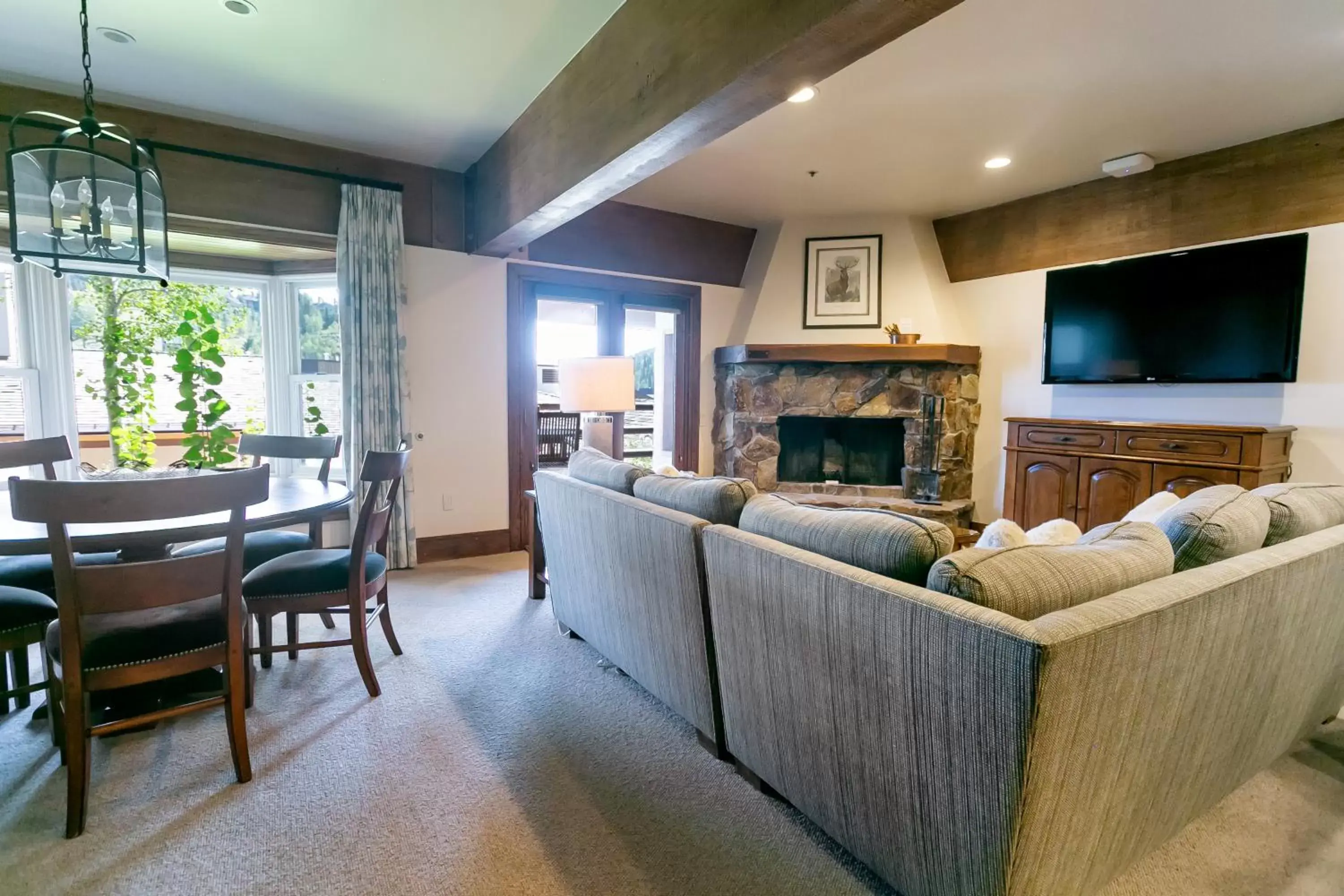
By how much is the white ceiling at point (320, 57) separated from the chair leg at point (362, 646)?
228 cm

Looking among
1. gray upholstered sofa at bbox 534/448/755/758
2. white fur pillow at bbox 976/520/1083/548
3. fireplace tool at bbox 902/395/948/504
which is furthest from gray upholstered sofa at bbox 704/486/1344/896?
fireplace tool at bbox 902/395/948/504

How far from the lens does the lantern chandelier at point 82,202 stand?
1.85m

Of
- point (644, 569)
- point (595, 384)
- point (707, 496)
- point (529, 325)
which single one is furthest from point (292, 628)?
point (529, 325)

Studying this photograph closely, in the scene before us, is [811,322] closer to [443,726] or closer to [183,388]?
[443,726]

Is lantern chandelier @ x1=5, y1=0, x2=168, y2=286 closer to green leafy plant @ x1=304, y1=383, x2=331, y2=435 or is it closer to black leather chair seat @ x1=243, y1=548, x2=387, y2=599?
black leather chair seat @ x1=243, y1=548, x2=387, y2=599

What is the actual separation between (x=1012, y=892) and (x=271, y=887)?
1596mm

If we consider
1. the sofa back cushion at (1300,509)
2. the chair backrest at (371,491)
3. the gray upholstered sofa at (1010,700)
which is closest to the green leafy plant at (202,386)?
the chair backrest at (371,491)

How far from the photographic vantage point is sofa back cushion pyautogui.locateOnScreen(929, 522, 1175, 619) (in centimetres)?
117

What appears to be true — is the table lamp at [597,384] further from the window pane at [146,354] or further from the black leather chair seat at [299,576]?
the window pane at [146,354]

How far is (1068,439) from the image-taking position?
3979mm

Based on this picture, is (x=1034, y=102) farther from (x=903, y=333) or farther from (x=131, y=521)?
(x=131, y=521)

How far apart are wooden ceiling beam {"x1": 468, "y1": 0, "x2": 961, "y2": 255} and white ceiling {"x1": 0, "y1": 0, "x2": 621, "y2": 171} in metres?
0.15

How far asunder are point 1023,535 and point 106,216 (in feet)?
9.79

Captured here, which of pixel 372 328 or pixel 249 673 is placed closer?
pixel 249 673
